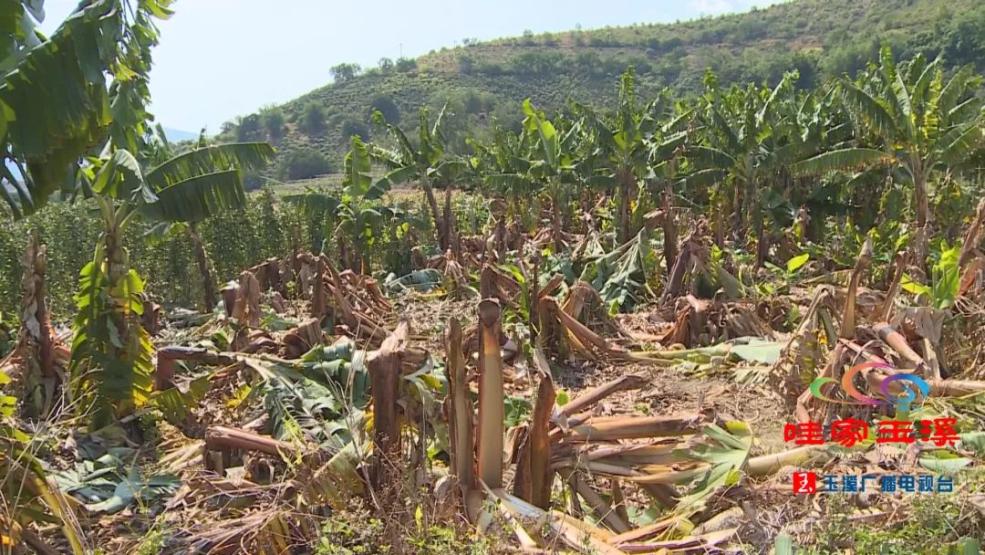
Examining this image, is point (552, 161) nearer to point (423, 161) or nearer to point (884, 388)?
point (423, 161)

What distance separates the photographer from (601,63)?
69.0m

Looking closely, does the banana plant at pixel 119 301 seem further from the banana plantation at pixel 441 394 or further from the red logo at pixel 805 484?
the red logo at pixel 805 484

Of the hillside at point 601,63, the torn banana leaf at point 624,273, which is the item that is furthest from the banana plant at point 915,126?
the hillside at point 601,63

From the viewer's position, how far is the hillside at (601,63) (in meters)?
47.4

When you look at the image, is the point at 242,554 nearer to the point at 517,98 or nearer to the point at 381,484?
the point at 381,484

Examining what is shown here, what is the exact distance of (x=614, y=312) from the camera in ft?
30.8

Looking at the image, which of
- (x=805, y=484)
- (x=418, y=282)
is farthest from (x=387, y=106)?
(x=805, y=484)

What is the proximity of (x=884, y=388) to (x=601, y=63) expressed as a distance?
68.9m

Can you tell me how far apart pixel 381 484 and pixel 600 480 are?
1.36 m

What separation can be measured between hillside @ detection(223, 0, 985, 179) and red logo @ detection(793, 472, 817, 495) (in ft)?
125

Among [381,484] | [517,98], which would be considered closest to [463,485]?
[381,484]

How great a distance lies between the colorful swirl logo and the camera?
13.3ft

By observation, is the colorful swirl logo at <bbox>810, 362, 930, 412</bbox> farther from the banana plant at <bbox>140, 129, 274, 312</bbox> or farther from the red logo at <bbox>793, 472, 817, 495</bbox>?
the banana plant at <bbox>140, 129, 274, 312</bbox>

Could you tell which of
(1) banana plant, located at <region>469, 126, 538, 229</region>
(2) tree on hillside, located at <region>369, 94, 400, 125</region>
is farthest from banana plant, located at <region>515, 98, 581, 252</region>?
(2) tree on hillside, located at <region>369, 94, 400, 125</region>
